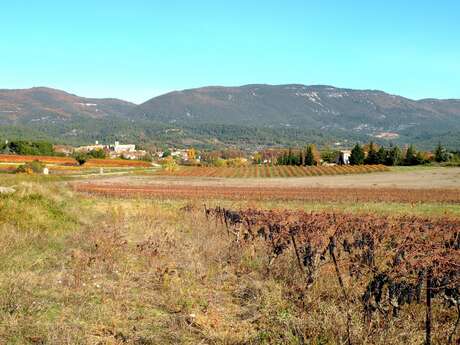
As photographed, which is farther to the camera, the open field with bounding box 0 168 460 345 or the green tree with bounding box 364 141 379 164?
the green tree with bounding box 364 141 379 164

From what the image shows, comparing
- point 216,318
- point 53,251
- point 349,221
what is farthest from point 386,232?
point 53,251

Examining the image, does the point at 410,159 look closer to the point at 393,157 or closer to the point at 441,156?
the point at 393,157

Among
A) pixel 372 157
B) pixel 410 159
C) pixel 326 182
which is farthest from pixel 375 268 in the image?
pixel 410 159

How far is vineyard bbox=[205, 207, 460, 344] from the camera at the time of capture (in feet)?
25.4

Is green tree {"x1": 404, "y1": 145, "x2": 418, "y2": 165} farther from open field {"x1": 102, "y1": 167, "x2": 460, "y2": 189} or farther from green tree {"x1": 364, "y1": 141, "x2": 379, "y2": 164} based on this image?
open field {"x1": 102, "y1": 167, "x2": 460, "y2": 189}

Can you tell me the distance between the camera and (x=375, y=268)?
8984mm

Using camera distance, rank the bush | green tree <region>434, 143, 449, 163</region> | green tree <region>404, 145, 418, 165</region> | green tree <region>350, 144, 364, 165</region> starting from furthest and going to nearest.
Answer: green tree <region>350, 144, 364, 165</region>
green tree <region>434, 143, 449, 163</region>
green tree <region>404, 145, 418, 165</region>
the bush

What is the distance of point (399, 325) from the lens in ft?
25.6

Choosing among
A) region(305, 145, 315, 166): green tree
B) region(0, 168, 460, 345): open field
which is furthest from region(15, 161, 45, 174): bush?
region(305, 145, 315, 166): green tree

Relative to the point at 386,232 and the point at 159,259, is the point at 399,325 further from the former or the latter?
the point at 159,259

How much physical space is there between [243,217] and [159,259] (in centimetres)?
495

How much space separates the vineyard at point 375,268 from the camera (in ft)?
25.4

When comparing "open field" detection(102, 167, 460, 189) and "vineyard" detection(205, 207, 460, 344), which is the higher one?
"vineyard" detection(205, 207, 460, 344)

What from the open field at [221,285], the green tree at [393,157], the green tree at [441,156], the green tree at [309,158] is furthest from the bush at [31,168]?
the green tree at [441,156]
